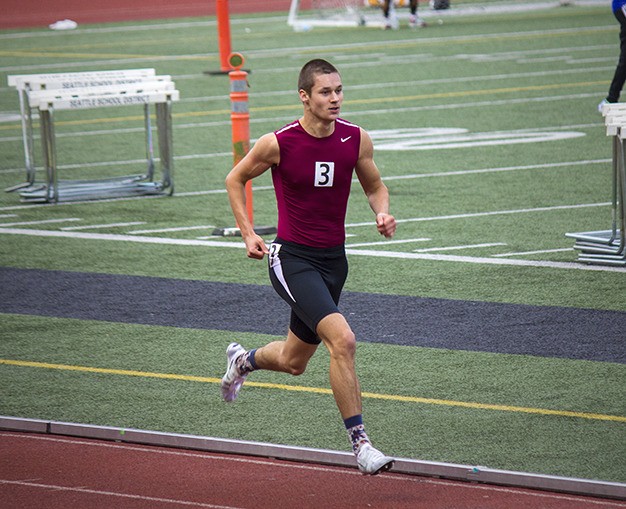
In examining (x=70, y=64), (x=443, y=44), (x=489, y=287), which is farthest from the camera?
(x=443, y=44)

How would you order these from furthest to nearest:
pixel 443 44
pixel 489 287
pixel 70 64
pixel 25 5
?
pixel 25 5, pixel 443 44, pixel 70 64, pixel 489 287

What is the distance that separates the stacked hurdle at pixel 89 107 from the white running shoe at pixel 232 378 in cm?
688

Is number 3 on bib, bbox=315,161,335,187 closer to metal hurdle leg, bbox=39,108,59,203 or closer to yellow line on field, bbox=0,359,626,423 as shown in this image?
yellow line on field, bbox=0,359,626,423

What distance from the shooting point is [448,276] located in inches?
423

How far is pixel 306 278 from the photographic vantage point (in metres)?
6.85

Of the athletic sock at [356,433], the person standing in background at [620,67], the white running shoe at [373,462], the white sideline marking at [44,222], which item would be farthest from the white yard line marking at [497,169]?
the white running shoe at [373,462]

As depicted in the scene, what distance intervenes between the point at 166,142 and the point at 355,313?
5.52 metres

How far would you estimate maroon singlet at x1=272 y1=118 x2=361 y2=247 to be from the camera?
6.91 m

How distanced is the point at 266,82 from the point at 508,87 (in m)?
4.59

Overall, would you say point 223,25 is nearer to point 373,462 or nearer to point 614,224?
point 614,224

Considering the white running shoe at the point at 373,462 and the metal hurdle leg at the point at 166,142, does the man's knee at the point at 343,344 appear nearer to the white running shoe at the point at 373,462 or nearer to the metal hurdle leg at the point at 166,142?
the white running shoe at the point at 373,462

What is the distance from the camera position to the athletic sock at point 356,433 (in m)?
6.30

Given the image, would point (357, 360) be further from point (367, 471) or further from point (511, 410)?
point (367, 471)

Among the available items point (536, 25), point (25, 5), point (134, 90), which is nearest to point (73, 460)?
point (134, 90)
